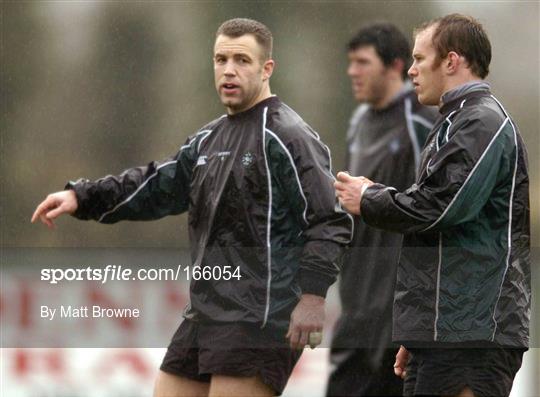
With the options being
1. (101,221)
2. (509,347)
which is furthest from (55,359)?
(509,347)

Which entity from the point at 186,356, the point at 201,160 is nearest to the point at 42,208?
the point at 201,160

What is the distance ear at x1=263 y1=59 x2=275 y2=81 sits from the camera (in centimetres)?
400

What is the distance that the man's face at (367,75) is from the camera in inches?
160

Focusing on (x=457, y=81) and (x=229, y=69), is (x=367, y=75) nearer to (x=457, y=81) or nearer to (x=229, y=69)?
(x=229, y=69)

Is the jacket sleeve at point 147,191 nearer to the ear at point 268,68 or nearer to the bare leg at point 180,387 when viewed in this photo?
the ear at point 268,68

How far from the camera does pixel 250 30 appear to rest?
13.1 feet

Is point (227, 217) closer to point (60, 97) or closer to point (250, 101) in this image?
point (250, 101)

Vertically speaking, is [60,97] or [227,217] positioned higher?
[60,97]

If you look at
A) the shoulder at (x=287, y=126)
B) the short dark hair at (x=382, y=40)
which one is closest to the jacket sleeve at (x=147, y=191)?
the shoulder at (x=287, y=126)

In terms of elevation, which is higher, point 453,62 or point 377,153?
point 453,62

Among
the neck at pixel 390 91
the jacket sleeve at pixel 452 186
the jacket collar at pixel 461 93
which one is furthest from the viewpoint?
the neck at pixel 390 91

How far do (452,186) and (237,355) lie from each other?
86cm

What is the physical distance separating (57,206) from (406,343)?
43.3 inches

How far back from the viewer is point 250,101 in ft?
13.1
